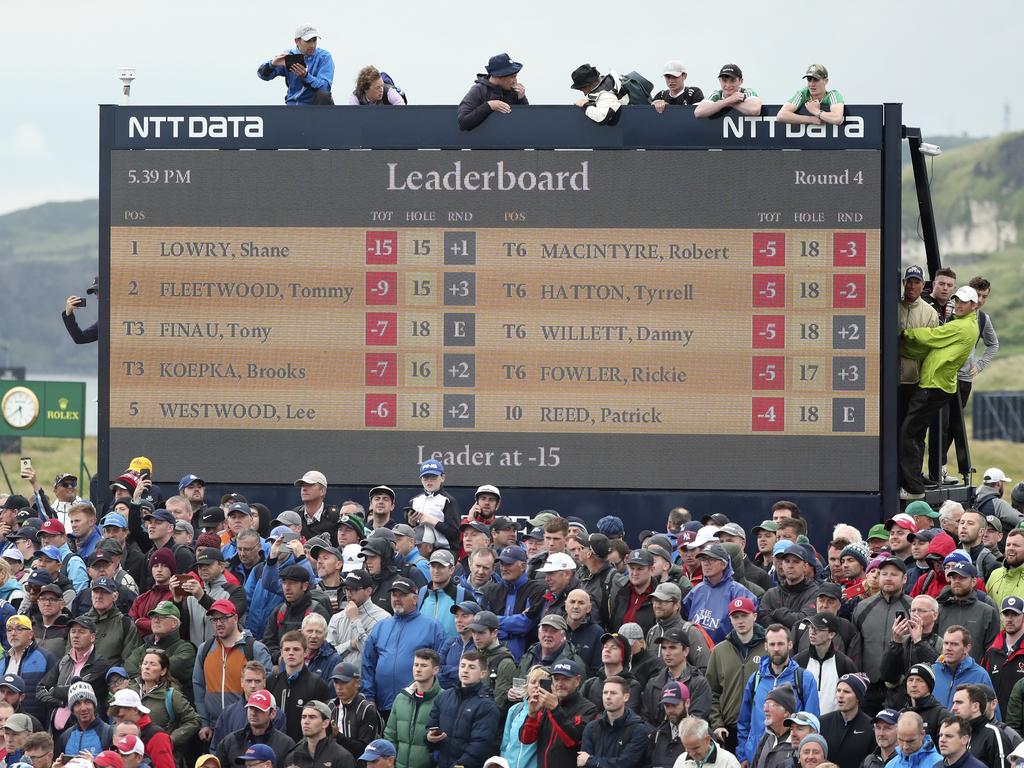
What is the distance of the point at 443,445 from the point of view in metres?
21.2

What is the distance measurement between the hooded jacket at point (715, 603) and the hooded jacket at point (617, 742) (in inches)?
61.7

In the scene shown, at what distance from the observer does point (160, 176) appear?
21.4 meters

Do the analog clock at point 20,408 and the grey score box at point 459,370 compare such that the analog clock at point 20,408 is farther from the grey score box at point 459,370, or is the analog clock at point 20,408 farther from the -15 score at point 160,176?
the grey score box at point 459,370

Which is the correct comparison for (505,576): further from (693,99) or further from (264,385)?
(693,99)

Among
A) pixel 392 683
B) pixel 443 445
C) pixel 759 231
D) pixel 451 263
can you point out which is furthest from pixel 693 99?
pixel 392 683

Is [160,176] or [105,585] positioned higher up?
[160,176]

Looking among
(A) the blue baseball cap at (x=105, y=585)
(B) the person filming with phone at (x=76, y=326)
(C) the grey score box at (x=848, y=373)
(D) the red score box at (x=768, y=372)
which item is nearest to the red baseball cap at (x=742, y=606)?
(A) the blue baseball cap at (x=105, y=585)

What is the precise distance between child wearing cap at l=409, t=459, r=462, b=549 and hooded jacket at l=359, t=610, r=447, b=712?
9.54 feet

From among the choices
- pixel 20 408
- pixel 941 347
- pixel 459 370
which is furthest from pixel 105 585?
pixel 20 408

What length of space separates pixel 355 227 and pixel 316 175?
28.1 inches

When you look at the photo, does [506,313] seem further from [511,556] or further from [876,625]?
[876,625]

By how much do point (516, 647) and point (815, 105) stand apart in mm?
7632

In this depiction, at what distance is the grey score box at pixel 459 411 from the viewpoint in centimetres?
2117

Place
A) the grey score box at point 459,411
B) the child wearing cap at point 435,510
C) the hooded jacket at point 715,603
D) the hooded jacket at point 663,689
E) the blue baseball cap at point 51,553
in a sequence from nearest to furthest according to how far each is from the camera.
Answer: the hooded jacket at point 663,689 → the hooded jacket at point 715,603 → the blue baseball cap at point 51,553 → the child wearing cap at point 435,510 → the grey score box at point 459,411
